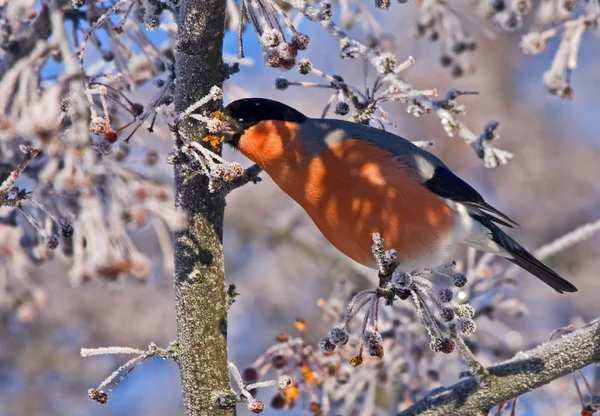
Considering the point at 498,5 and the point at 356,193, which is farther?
the point at 498,5

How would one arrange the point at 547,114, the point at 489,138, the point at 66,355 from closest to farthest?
the point at 489,138 < the point at 66,355 < the point at 547,114

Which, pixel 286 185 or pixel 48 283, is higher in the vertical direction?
pixel 48 283

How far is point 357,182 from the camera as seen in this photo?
2.64 m

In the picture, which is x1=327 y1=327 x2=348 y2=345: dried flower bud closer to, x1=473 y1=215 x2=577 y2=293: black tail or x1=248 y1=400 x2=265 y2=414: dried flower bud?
x1=248 y1=400 x2=265 y2=414: dried flower bud

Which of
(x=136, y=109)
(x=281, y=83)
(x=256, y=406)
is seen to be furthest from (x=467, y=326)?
(x=136, y=109)

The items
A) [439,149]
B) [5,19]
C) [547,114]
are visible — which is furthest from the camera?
[547,114]

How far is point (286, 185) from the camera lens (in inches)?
107

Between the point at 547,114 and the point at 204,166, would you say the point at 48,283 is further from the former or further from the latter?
the point at 547,114

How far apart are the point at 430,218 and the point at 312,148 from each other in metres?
0.51

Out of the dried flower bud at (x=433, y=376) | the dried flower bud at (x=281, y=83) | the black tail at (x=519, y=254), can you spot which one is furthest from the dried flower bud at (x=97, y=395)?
the black tail at (x=519, y=254)

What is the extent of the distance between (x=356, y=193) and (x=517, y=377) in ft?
2.84

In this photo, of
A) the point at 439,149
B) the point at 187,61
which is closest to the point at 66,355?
the point at 439,149

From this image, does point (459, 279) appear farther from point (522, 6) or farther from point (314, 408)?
point (522, 6)

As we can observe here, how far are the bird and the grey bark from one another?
1.97 ft
